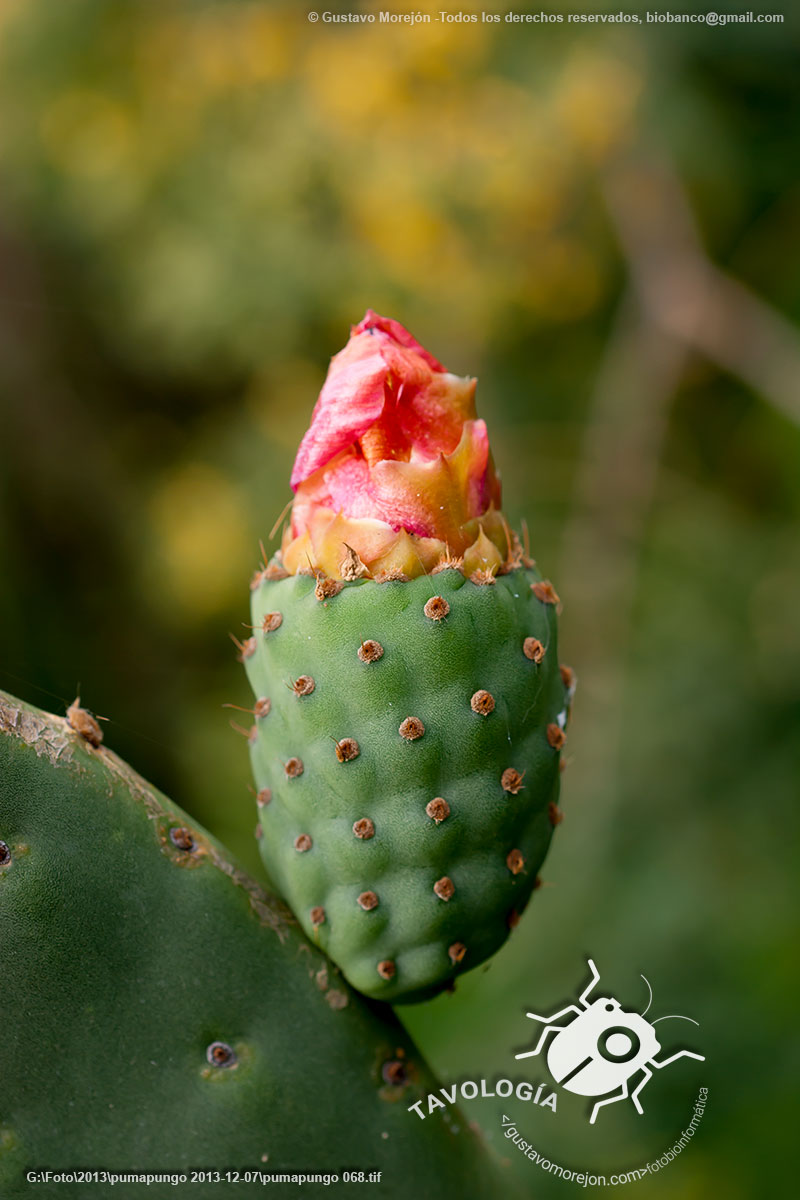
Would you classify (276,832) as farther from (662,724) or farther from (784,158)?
(784,158)

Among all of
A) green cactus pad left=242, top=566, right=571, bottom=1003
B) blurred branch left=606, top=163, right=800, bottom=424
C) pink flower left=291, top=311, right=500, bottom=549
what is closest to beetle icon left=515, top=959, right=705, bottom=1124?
green cactus pad left=242, top=566, right=571, bottom=1003

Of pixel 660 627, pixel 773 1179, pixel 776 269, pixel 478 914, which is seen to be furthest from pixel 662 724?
pixel 478 914

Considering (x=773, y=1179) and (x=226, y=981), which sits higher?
(x=226, y=981)

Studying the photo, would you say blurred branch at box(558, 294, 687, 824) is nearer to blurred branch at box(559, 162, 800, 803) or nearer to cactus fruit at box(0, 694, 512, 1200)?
blurred branch at box(559, 162, 800, 803)

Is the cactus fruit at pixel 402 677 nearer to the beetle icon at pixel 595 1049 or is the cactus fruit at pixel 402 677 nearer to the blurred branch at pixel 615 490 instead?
the beetle icon at pixel 595 1049

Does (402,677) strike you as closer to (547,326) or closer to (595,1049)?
(595,1049)

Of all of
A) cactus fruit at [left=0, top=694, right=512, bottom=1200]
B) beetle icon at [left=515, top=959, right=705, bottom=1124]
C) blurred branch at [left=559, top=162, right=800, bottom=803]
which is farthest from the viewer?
blurred branch at [left=559, top=162, right=800, bottom=803]
